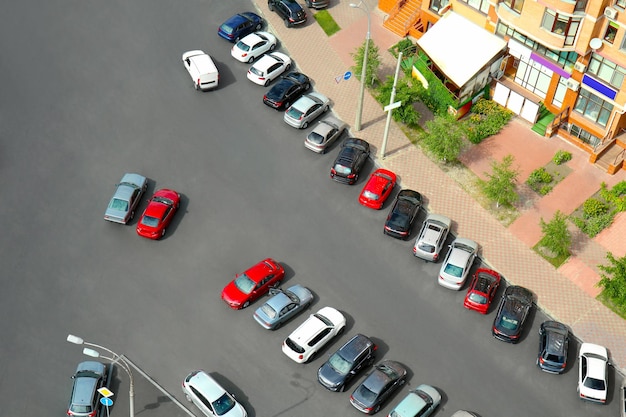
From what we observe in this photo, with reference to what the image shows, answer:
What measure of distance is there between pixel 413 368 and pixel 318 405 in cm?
600

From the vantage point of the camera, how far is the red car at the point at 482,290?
46594 mm

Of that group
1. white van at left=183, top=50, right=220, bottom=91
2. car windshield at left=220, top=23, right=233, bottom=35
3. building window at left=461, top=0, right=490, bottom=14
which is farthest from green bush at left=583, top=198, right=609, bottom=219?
car windshield at left=220, top=23, right=233, bottom=35

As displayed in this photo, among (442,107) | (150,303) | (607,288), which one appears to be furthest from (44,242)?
(607,288)

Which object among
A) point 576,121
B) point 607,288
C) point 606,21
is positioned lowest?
point 607,288

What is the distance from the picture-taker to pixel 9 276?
4819 cm

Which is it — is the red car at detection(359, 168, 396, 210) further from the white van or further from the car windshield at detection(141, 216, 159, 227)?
the white van

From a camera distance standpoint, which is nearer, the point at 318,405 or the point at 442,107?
the point at 318,405

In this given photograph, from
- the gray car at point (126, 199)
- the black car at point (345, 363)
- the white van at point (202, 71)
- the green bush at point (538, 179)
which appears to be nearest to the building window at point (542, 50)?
the green bush at point (538, 179)

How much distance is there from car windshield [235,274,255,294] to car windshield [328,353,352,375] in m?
6.65

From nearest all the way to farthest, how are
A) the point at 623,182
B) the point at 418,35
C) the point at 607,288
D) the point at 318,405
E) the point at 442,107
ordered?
1. the point at 318,405
2. the point at 607,288
3. the point at 623,182
4. the point at 442,107
5. the point at 418,35

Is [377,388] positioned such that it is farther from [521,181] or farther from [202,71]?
[202,71]

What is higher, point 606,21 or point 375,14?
point 606,21

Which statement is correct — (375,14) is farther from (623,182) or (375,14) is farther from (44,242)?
(44,242)

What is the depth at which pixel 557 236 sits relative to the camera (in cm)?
4881
